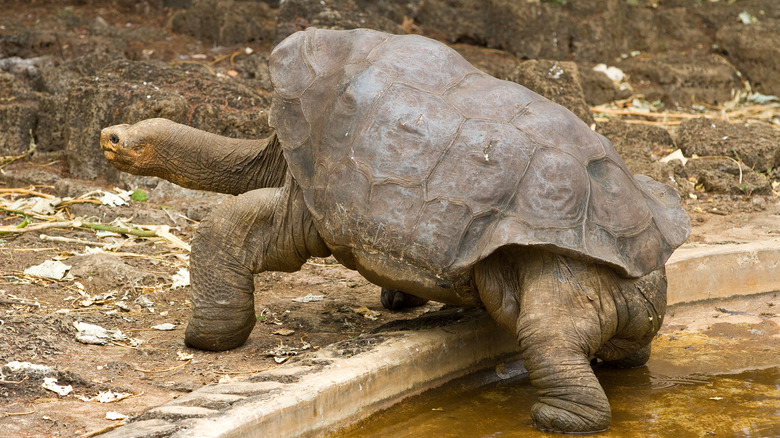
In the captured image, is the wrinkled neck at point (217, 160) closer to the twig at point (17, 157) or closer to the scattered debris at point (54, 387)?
the scattered debris at point (54, 387)

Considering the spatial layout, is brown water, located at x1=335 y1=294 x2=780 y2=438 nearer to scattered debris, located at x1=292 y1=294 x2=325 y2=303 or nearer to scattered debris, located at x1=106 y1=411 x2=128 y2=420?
scattered debris, located at x1=106 y1=411 x2=128 y2=420

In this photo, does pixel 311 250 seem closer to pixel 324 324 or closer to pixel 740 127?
pixel 324 324

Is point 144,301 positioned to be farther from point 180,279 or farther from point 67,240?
point 67,240

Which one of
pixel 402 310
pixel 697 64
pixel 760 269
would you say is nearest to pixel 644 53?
pixel 697 64

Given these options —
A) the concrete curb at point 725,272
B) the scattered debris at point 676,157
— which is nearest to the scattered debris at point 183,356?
the concrete curb at point 725,272

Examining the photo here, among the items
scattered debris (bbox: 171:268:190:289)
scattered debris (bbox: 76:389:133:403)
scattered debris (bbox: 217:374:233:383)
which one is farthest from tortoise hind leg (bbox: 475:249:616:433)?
scattered debris (bbox: 171:268:190:289)

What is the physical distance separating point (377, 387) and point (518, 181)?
1.03 metres

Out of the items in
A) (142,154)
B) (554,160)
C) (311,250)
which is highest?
(554,160)

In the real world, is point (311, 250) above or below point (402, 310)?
above

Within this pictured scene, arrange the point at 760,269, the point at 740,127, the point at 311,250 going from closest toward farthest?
the point at 311,250
the point at 760,269
the point at 740,127

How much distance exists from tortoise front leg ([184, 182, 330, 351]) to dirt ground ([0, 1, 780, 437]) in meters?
0.14

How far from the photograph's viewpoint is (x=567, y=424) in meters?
3.74

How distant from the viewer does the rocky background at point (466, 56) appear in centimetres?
752

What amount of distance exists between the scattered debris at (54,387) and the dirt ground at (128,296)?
0.05 feet
